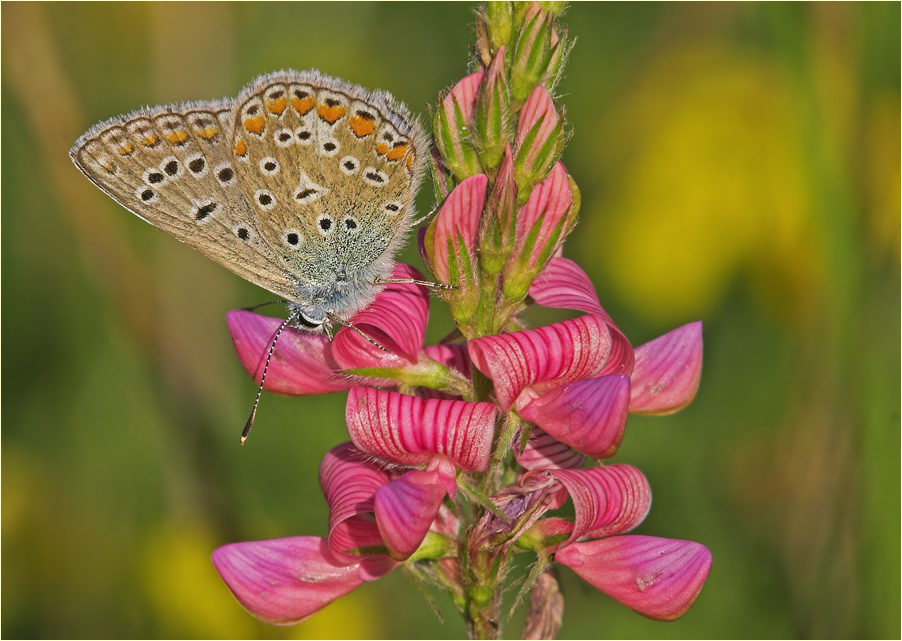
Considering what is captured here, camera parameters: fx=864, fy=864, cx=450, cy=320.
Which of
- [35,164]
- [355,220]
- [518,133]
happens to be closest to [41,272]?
[35,164]

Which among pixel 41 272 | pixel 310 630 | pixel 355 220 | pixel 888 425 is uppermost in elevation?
pixel 355 220

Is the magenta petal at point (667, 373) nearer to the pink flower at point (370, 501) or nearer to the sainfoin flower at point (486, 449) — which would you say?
the sainfoin flower at point (486, 449)

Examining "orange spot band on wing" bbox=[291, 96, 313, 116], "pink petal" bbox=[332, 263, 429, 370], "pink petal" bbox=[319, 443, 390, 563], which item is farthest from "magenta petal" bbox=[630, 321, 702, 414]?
"orange spot band on wing" bbox=[291, 96, 313, 116]

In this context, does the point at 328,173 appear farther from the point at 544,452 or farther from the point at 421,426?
the point at 544,452

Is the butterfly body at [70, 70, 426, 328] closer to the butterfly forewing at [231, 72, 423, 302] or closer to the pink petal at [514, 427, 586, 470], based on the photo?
the butterfly forewing at [231, 72, 423, 302]

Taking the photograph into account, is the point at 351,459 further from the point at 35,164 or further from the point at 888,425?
the point at 35,164

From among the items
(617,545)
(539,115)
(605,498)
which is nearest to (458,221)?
(539,115)

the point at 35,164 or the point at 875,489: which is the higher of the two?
the point at 35,164
